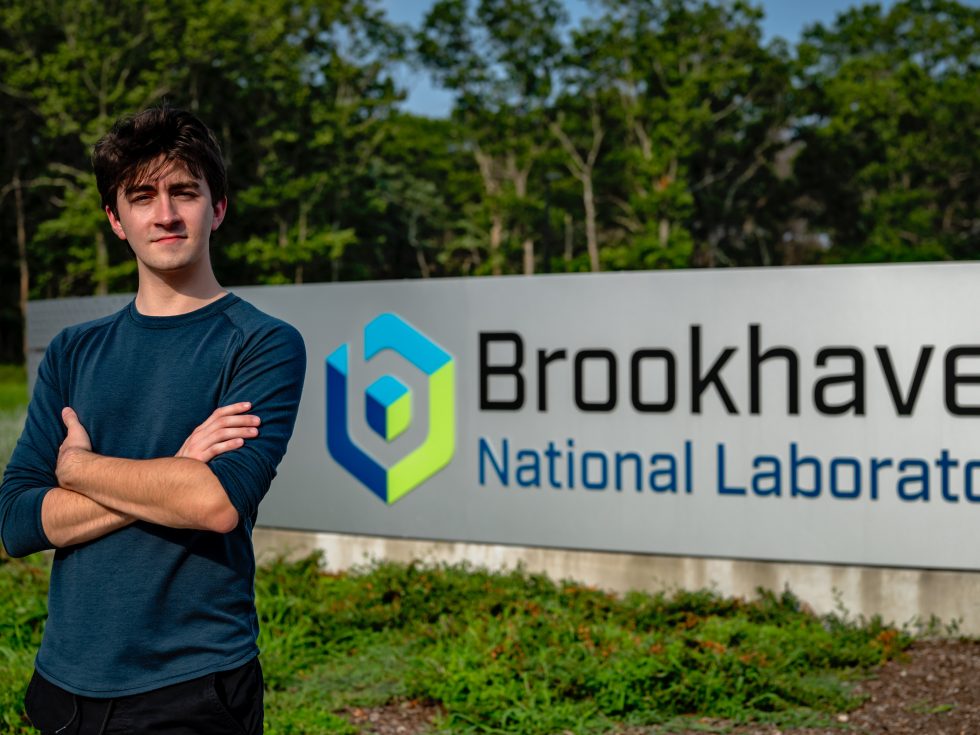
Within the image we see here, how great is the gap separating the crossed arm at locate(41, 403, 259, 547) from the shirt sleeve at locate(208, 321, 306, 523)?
0.02 meters

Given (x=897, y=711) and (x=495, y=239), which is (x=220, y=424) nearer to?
(x=897, y=711)

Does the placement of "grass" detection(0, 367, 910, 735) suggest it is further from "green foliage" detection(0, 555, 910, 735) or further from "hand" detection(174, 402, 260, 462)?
"hand" detection(174, 402, 260, 462)

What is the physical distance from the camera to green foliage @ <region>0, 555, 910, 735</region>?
17.1 feet

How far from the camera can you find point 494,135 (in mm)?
46250

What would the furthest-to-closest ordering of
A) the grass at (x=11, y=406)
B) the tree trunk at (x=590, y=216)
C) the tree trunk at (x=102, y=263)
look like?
the tree trunk at (x=590, y=216), the tree trunk at (x=102, y=263), the grass at (x=11, y=406)

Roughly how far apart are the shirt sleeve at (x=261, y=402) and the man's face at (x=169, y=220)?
0.21 metres

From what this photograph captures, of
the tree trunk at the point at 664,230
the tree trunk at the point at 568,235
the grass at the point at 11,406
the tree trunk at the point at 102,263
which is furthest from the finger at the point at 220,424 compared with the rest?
the tree trunk at the point at 568,235

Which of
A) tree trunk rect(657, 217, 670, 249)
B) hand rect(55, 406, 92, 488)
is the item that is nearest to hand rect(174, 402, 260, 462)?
hand rect(55, 406, 92, 488)

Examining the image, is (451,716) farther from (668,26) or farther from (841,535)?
(668,26)

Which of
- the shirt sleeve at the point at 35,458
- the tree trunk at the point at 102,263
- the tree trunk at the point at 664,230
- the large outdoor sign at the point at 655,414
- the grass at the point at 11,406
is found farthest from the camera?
the tree trunk at the point at 664,230

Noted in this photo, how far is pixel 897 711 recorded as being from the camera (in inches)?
209

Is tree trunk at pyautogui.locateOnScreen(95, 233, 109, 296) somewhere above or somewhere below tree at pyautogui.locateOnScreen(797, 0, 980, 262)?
below

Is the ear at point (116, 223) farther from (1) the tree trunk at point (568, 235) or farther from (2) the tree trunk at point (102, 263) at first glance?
(1) the tree trunk at point (568, 235)

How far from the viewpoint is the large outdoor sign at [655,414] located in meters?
6.94
